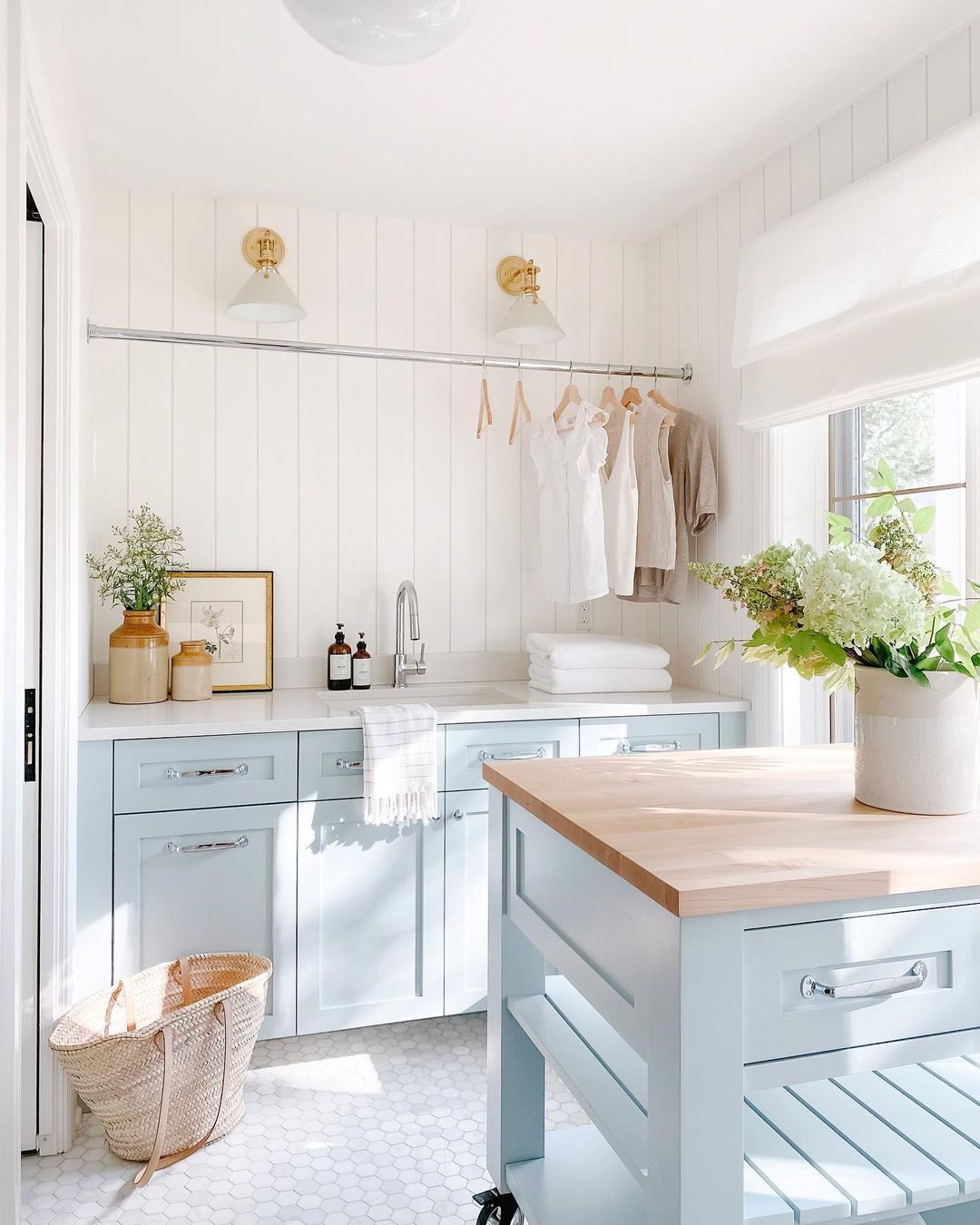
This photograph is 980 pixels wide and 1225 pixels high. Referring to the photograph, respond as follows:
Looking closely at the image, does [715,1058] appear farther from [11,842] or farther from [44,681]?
[44,681]

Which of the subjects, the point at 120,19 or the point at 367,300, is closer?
the point at 120,19

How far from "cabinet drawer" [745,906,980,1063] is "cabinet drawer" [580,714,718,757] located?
152 centimetres

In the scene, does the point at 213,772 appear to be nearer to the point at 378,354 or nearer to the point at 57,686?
the point at 57,686

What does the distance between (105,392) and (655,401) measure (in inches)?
67.3

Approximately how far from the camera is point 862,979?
1.08 m

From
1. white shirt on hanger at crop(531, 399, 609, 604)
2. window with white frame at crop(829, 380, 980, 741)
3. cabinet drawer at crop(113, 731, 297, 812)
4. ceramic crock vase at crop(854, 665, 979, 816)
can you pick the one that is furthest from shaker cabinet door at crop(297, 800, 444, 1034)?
ceramic crock vase at crop(854, 665, 979, 816)

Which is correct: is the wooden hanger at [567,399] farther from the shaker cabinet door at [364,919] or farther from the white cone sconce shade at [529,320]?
the shaker cabinet door at [364,919]

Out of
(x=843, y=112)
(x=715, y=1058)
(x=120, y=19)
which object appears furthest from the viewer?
(x=843, y=112)

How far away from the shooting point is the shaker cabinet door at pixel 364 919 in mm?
2490

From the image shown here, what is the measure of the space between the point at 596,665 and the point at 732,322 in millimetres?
1134

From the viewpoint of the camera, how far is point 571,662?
2.91 meters

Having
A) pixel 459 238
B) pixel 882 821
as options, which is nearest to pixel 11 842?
pixel 882 821

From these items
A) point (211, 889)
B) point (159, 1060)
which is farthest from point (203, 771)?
point (159, 1060)

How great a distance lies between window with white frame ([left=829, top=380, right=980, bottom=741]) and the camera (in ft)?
6.98
